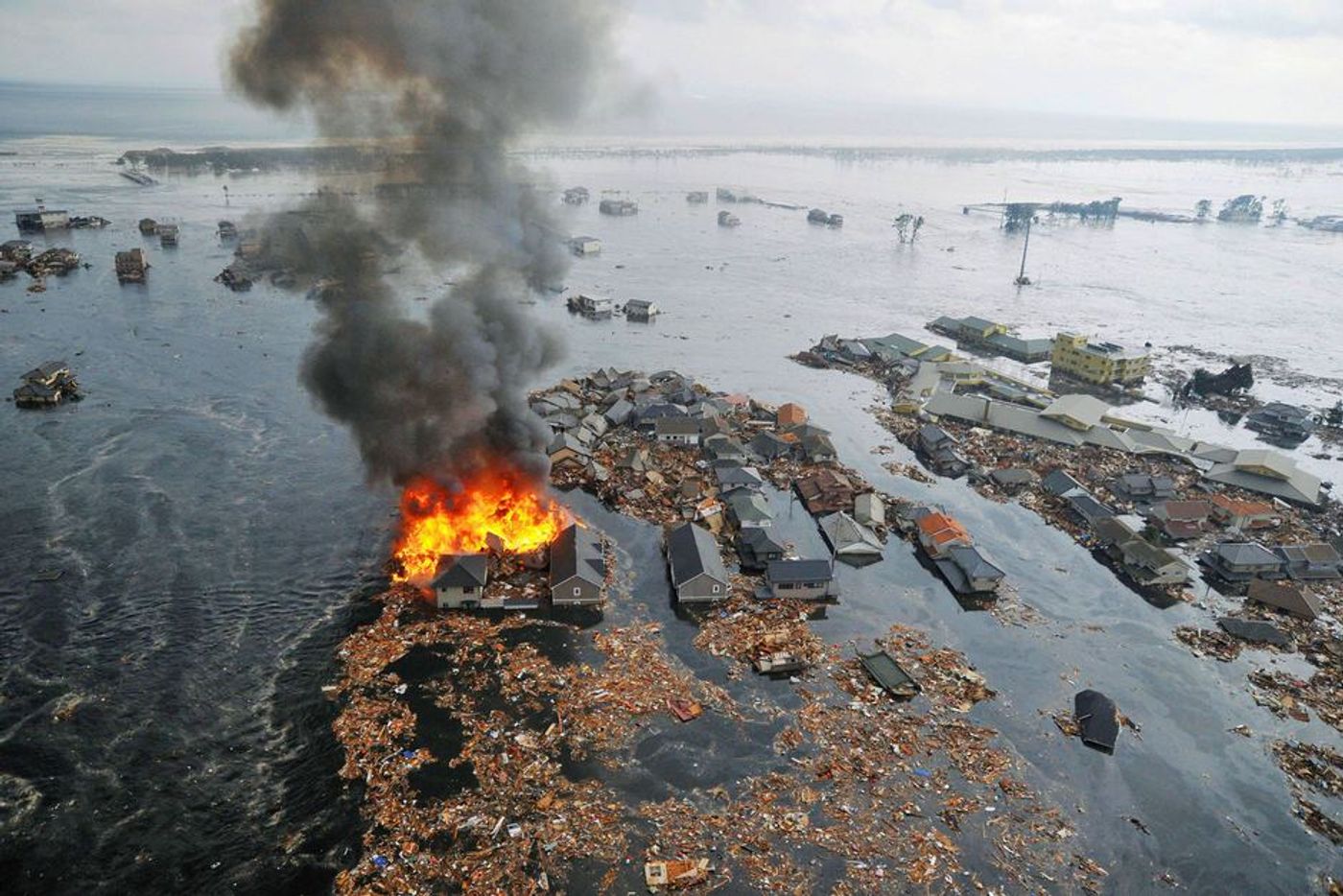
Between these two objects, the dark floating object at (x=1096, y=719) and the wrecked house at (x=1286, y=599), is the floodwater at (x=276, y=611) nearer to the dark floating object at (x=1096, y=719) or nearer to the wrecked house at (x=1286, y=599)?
the dark floating object at (x=1096, y=719)

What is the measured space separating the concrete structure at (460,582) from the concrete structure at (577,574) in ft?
8.60

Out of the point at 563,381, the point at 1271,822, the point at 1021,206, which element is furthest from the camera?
the point at 1021,206

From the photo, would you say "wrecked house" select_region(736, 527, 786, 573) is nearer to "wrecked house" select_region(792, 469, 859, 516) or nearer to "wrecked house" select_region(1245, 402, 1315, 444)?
"wrecked house" select_region(792, 469, 859, 516)

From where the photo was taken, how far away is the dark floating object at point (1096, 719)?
78.5 ft

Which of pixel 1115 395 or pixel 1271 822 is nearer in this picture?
pixel 1271 822

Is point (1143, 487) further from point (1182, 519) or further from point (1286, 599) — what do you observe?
point (1286, 599)

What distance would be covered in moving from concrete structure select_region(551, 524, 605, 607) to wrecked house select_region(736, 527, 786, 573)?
19.5ft

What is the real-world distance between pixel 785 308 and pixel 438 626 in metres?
55.0

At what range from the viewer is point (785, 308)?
75.5 m

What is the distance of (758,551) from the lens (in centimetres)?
3194

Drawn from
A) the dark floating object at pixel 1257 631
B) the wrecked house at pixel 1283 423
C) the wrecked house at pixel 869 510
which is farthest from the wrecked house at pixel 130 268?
the wrecked house at pixel 1283 423

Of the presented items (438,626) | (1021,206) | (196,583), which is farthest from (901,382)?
(1021,206)

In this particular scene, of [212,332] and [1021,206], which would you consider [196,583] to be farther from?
[1021,206]

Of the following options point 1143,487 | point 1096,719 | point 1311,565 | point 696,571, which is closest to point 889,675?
point 1096,719
